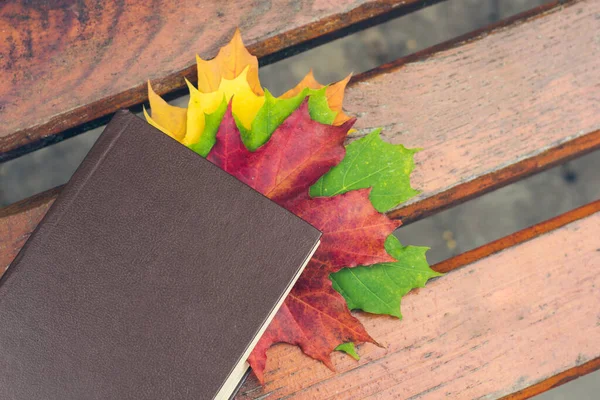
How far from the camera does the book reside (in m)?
0.37

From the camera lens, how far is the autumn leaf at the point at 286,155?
0.46 meters

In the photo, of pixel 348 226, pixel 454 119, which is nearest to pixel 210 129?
pixel 348 226

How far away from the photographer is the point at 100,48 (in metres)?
0.55

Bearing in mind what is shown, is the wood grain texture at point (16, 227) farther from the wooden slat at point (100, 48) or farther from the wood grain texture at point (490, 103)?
the wood grain texture at point (490, 103)

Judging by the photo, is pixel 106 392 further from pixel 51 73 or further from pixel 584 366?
pixel 584 366

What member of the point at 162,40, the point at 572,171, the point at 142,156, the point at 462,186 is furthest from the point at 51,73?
the point at 572,171

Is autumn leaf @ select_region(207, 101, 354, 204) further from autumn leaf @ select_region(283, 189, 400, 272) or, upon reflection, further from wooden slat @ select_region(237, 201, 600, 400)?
wooden slat @ select_region(237, 201, 600, 400)

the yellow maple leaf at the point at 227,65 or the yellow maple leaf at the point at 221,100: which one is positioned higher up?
the yellow maple leaf at the point at 227,65

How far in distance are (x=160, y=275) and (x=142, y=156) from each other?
0.30ft

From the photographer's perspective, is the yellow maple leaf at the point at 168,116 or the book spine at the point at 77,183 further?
the yellow maple leaf at the point at 168,116

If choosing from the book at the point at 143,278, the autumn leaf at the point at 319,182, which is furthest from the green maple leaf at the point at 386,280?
the book at the point at 143,278

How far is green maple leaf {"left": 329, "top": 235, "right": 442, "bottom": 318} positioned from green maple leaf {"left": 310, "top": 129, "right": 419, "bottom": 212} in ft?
0.14

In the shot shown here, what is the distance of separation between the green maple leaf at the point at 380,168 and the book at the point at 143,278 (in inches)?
4.6

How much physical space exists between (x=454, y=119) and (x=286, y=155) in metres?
0.20
